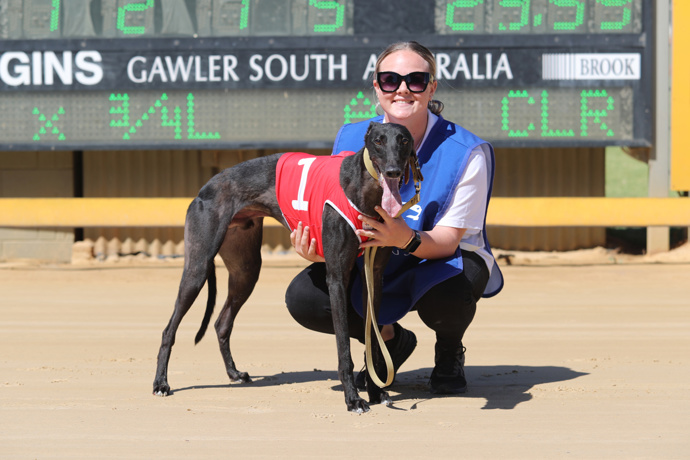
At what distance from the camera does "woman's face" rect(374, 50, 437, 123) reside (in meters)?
3.63

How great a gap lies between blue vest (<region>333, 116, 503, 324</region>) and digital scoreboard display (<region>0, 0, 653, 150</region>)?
4.26m

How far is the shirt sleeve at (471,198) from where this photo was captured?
3631 millimetres

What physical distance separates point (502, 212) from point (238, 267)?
4825 mm

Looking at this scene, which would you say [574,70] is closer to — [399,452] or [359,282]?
[359,282]

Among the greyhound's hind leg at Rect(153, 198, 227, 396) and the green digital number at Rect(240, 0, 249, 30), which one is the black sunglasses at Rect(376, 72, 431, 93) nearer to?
the greyhound's hind leg at Rect(153, 198, 227, 396)

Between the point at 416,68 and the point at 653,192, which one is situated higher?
the point at 416,68

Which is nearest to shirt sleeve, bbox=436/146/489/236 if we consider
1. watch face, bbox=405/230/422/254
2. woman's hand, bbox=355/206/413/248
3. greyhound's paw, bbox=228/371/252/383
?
watch face, bbox=405/230/422/254

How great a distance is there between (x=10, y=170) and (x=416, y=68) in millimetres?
7348

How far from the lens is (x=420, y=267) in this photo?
147 inches

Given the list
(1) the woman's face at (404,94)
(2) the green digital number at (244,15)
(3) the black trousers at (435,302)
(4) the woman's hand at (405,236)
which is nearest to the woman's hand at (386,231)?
(4) the woman's hand at (405,236)

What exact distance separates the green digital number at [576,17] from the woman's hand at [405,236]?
4.85 metres

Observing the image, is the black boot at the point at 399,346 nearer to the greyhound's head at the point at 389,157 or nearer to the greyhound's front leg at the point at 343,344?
the greyhound's front leg at the point at 343,344

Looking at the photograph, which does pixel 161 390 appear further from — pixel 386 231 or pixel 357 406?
pixel 386 231

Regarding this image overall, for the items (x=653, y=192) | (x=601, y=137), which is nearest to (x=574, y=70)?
(x=601, y=137)
